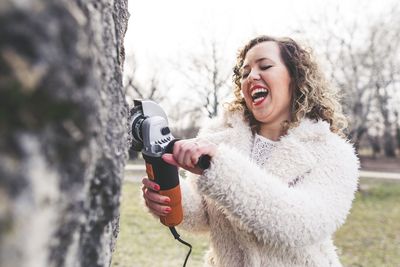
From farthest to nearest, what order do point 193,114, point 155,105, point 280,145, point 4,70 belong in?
point 193,114
point 280,145
point 155,105
point 4,70

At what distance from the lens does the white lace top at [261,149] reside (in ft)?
6.48

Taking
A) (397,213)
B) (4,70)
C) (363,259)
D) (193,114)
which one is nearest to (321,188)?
(4,70)

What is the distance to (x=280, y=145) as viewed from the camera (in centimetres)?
193

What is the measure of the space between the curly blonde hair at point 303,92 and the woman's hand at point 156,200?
2.05 feet

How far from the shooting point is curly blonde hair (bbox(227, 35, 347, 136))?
2051 mm

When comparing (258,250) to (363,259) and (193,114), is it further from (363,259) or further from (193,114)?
(193,114)

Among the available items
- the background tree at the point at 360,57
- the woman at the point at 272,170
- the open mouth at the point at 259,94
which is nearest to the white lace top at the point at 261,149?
the woman at the point at 272,170

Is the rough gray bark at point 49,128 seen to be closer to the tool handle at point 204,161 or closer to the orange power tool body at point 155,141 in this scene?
the tool handle at point 204,161

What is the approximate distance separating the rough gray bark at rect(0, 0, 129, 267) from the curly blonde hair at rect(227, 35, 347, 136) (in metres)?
1.39

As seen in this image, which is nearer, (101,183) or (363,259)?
(101,183)

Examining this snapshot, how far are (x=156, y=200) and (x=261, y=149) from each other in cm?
56

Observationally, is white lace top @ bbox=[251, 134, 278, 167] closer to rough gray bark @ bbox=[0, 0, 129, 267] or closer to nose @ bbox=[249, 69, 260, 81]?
nose @ bbox=[249, 69, 260, 81]

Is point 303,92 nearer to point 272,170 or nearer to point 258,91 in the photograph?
point 258,91

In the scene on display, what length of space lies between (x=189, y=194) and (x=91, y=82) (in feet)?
4.52
